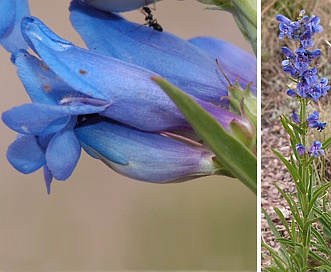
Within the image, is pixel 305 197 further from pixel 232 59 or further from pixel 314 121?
pixel 232 59

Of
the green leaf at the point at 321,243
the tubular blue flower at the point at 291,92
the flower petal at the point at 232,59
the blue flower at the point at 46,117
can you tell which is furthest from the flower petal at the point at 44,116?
the green leaf at the point at 321,243

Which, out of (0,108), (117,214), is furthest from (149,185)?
(0,108)

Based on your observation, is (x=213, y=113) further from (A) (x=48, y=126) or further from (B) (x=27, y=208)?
(B) (x=27, y=208)

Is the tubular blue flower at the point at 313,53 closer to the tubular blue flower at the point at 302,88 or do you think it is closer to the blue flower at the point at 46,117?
the tubular blue flower at the point at 302,88

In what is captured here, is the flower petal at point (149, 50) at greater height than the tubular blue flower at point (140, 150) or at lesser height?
greater

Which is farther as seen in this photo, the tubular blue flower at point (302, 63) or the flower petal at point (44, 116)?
the tubular blue flower at point (302, 63)

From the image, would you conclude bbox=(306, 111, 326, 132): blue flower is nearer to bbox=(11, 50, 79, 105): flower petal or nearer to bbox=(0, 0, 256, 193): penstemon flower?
bbox=(0, 0, 256, 193): penstemon flower

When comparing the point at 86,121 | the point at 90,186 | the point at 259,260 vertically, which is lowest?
the point at 259,260
